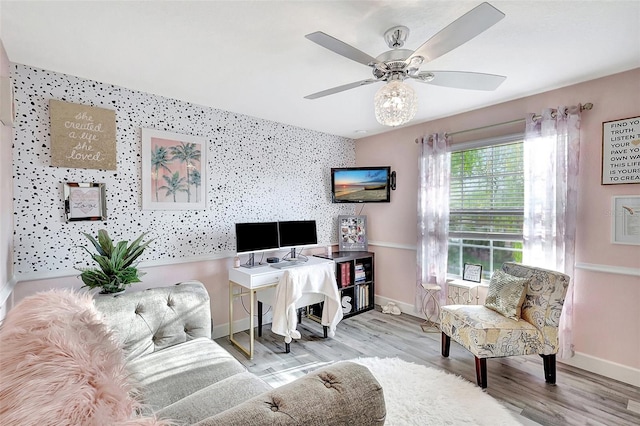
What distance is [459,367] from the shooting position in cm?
252

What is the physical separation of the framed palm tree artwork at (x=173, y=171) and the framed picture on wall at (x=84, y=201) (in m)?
0.31

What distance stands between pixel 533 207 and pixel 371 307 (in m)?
2.23

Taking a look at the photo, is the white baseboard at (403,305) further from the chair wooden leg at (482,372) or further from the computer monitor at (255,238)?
the computer monitor at (255,238)

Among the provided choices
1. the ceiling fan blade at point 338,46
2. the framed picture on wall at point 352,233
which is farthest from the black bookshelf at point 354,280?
the ceiling fan blade at point 338,46

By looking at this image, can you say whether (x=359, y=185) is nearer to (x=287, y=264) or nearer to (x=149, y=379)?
(x=287, y=264)

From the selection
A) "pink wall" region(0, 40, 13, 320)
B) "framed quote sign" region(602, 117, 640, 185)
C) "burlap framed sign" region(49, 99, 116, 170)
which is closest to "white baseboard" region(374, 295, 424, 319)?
"framed quote sign" region(602, 117, 640, 185)

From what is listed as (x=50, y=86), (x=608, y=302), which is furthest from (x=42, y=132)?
(x=608, y=302)

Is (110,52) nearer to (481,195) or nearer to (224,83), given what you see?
(224,83)

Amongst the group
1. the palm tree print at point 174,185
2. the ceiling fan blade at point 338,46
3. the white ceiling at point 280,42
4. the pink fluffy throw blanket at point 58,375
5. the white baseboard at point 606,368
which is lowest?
the white baseboard at point 606,368

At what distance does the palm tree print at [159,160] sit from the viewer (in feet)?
8.70

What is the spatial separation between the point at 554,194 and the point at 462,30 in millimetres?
1996

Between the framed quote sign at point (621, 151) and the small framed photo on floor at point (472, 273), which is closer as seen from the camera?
the framed quote sign at point (621, 151)

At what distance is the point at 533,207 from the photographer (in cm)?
266

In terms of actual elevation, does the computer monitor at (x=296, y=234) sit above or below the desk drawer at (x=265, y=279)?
above
